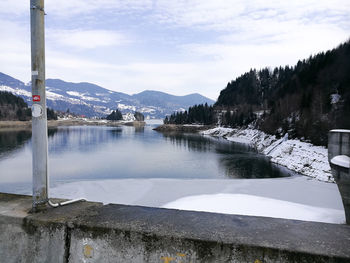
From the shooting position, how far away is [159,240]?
104 inches

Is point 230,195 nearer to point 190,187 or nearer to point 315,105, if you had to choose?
point 190,187

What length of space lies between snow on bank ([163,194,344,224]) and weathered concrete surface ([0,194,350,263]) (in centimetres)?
1213

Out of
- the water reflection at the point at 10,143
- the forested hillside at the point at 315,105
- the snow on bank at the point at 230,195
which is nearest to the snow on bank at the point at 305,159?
the forested hillside at the point at 315,105

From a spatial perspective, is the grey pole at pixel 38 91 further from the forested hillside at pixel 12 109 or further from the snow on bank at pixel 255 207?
the forested hillside at pixel 12 109

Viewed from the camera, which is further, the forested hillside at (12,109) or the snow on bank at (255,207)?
the forested hillside at (12,109)

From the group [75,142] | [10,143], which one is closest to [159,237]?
[10,143]

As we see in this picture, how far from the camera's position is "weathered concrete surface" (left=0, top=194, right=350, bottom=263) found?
2438 millimetres

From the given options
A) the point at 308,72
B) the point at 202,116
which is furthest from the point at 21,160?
the point at 202,116

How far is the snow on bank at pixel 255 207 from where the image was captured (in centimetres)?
1474

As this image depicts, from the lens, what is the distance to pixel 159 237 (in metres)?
2.64

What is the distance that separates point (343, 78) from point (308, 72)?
26.5 metres

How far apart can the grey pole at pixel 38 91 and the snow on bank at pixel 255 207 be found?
12.8m

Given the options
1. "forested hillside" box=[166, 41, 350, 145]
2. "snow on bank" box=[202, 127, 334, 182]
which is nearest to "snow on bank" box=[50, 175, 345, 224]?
"snow on bank" box=[202, 127, 334, 182]

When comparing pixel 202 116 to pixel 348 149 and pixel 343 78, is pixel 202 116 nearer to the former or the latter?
pixel 343 78
